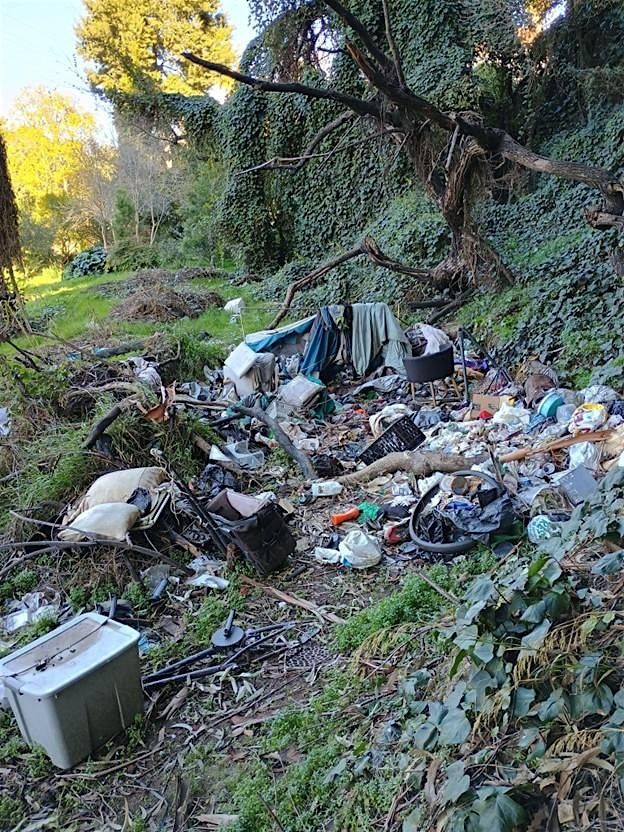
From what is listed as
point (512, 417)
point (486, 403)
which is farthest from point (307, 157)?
point (512, 417)

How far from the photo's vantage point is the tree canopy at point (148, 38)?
2000 cm

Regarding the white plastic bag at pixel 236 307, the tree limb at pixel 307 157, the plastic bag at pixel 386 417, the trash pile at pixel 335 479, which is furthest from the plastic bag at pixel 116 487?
the white plastic bag at pixel 236 307

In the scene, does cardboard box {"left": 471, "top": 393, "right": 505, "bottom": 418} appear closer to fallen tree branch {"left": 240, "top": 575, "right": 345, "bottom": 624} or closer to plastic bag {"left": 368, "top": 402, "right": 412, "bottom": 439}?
plastic bag {"left": 368, "top": 402, "right": 412, "bottom": 439}

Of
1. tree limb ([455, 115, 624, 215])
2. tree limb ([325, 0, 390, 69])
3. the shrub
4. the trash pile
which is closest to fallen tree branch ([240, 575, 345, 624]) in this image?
the trash pile

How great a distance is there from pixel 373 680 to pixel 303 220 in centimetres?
1418

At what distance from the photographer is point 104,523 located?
13.1 feet

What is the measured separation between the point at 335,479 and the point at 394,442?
33.9 inches

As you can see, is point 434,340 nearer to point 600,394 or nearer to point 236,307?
point 600,394

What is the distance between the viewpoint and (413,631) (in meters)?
2.84

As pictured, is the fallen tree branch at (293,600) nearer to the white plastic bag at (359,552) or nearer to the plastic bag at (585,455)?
the white plastic bag at (359,552)

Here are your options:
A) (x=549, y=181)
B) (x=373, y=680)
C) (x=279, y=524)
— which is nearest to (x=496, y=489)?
(x=279, y=524)

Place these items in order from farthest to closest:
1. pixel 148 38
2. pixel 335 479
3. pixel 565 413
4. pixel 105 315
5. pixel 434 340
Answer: pixel 148 38, pixel 105 315, pixel 434 340, pixel 565 413, pixel 335 479

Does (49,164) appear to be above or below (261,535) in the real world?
above

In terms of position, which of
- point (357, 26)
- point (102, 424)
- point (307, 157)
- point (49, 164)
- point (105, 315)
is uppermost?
point (49, 164)
